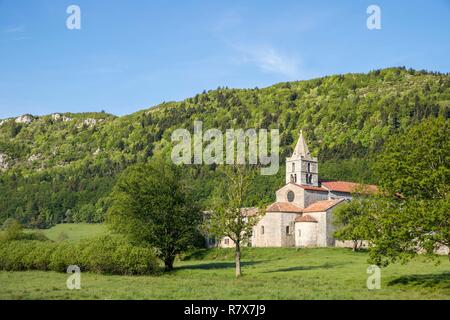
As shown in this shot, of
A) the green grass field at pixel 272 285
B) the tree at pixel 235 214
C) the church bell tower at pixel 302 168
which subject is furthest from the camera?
the church bell tower at pixel 302 168

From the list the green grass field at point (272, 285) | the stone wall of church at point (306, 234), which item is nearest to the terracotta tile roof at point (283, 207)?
the stone wall of church at point (306, 234)

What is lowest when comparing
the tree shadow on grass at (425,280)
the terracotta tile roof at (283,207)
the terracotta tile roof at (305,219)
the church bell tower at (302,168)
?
the tree shadow on grass at (425,280)

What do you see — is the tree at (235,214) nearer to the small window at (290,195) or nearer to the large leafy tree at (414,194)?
the large leafy tree at (414,194)

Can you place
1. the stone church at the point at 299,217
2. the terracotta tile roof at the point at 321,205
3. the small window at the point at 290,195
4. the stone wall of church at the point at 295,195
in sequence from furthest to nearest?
the small window at the point at 290,195 < the stone wall of church at the point at 295,195 < the terracotta tile roof at the point at 321,205 < the stone church at the point at 299,217

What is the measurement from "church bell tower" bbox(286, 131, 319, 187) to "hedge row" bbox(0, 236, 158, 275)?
148 ft

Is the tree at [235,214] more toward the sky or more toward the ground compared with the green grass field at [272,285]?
more toward the sky

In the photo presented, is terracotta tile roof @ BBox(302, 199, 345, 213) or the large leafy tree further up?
the large leafy tree

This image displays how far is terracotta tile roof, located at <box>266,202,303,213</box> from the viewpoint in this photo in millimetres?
85875

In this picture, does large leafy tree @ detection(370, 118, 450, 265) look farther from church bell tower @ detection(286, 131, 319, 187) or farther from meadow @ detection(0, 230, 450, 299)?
church bell tower @ detection(286, 131, 319, 187)

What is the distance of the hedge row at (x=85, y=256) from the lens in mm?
53688

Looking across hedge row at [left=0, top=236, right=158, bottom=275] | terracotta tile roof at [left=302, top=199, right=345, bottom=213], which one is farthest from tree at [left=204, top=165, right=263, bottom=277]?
Result: terracotta tile roof at [left=302, top=199, right=345, bottom=213]

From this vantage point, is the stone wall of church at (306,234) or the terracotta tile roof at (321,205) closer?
the stone wall of church at (306,234)

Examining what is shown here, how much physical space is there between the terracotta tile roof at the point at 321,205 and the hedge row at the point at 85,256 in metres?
35.8

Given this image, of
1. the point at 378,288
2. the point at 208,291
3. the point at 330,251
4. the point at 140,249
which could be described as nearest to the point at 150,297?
the point at 208,291
